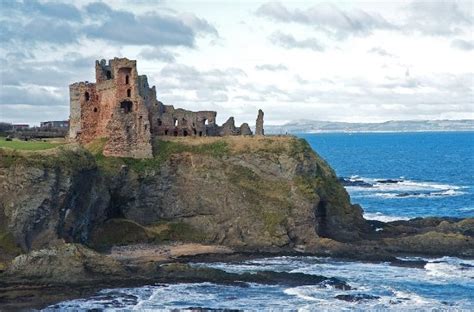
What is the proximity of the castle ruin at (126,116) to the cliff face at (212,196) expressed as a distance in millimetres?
2079

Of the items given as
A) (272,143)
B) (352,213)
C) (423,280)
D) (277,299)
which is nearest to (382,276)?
(423,280)

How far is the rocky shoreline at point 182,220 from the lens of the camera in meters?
62.5

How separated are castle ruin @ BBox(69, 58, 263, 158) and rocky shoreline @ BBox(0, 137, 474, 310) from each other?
2.20 meters

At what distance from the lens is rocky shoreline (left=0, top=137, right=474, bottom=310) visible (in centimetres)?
6253

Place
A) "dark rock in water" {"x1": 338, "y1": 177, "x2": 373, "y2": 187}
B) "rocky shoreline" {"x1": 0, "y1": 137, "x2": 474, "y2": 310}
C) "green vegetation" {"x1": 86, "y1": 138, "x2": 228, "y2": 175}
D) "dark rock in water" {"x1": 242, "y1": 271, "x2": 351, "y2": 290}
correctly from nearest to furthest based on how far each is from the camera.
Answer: "dark rock in water" {"x1": 242, "y1": 271, "x2": 351, "y2": 290} < "rocky shoreline" {"x1": 0, "y1": 137, "x2": 474, "y2": 310} < "green vegetation" {"x1": 86, "y1": 138, "x2": 228, "y2": 175} < "dark rock in water" {"x1": 338, "y1": 177, "x2": 373, "y2": 187}

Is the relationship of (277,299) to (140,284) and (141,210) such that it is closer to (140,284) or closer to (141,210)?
(140,284)

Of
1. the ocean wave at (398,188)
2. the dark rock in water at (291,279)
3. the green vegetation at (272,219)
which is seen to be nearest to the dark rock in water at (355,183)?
the ocean wave at (398,188)

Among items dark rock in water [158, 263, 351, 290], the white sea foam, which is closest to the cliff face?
the white sea foam

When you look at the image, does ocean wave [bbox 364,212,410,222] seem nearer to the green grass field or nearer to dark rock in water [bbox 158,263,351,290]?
dark rock in water [bbox 158,263,351,290]

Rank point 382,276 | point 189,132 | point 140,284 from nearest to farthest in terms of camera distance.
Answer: point 140,284 < point 382,276 < point 189,132

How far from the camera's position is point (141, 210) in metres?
81.7

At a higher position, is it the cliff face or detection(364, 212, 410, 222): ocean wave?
the cliff face

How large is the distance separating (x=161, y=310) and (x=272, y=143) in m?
35.2

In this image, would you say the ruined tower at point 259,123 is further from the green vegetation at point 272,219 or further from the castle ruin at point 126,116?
the green vegetation at point 272,219
